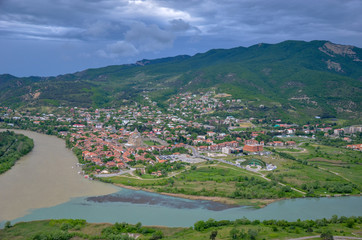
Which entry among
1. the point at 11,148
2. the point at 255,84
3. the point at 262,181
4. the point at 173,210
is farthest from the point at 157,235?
the point at 255,84

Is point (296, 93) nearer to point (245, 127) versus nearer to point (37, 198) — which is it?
point (245, 127)

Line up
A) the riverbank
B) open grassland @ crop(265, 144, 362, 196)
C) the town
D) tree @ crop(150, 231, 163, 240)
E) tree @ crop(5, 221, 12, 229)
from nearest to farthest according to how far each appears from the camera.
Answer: tree @ crop(150, 231, 163, 240) → tree @ crop(5, 221, 12, 229) → the riverbank → open grassland @ crop(265, 144, 362, 196) → the town

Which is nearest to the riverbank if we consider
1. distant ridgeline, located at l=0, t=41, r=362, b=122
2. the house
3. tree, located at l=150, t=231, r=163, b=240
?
tree, located at l=150, t=231, r=163, b=240

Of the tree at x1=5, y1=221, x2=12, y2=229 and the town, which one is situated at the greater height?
the town

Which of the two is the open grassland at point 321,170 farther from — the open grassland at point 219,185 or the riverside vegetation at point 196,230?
the riverside vegetation at point 196,230

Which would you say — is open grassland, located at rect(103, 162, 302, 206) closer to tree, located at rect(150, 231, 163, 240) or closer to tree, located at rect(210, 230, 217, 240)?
tree, located at rect(210, 230, 217, 240)

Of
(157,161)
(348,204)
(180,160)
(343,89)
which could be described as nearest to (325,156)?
(348,204)

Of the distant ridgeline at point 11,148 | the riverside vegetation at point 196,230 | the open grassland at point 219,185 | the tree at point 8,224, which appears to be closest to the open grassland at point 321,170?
the open grassland at point 219,185
